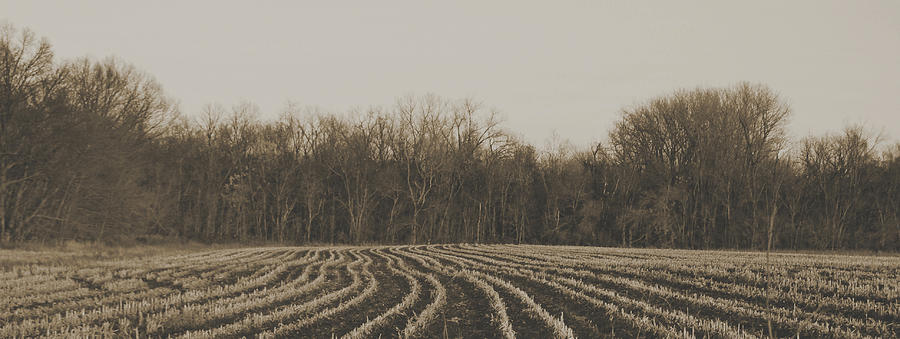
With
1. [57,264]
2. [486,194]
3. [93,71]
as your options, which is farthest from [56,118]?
[486,194]

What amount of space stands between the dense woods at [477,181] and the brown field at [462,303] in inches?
893

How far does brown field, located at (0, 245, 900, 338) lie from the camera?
8125mm

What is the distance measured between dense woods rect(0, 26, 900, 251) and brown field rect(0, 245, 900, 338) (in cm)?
2269

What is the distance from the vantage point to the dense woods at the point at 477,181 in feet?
132

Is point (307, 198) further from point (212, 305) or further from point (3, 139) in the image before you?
point (212, 305)

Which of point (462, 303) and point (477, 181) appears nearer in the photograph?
point (462, 303)

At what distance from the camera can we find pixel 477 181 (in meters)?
58.0

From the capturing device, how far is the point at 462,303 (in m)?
11.2

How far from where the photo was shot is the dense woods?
40.3 metres

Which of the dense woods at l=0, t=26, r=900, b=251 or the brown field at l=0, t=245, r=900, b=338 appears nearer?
the brown field at l=0, t=245, r=900, b=338

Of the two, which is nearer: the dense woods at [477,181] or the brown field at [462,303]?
the brown field at [462,303]

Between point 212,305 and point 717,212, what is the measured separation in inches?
1875

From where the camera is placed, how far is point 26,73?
28.8 metres

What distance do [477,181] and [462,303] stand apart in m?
46.9
